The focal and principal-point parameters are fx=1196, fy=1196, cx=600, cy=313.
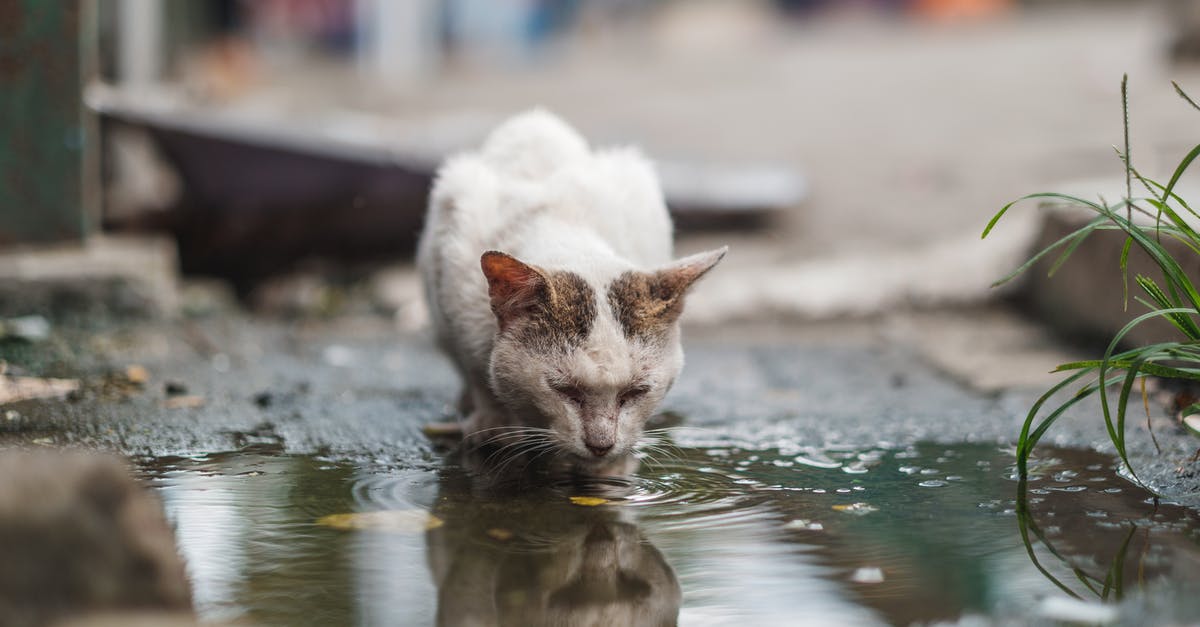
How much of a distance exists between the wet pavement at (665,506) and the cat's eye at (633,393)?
0.24 meters

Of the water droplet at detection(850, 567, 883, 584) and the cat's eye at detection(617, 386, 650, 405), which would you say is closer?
the water droplet at detection(850, 567, 883, 584)

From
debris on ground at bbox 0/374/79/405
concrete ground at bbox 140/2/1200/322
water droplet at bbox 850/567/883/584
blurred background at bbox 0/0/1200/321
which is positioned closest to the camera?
water droplet at bbox 850/567/883/584

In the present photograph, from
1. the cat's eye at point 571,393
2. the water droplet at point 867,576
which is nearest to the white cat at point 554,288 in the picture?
the cat's eye at point 571,393

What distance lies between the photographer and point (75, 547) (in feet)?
6.64

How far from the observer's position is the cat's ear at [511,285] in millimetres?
3072

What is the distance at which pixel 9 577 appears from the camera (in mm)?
1978

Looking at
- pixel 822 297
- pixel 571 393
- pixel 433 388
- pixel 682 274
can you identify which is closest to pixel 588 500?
pixel 571 393

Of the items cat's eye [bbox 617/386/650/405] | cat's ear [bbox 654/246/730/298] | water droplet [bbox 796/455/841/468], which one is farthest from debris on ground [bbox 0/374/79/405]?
water droplet [bbox 796/455/841/468]

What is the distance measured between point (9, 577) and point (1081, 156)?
706cm

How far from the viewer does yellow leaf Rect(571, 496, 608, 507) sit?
306 cm

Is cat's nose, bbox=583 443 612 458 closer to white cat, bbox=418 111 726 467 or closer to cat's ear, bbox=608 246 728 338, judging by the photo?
white cat, bbox=418 111 726 467

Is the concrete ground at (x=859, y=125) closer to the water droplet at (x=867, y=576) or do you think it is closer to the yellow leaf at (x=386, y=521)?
the yellow leaf at (x=386, y=521)

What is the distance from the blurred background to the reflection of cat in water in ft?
11.6

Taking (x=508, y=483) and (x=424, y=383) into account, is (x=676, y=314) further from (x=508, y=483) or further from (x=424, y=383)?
(x=424, y=383)
